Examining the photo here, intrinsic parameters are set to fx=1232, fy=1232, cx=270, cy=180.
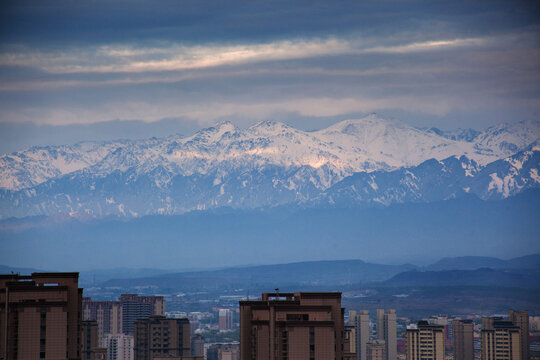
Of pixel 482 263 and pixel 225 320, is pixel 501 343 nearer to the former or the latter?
pixel 225 320

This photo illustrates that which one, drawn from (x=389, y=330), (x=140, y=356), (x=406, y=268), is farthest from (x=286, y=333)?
(x=406, y=268)

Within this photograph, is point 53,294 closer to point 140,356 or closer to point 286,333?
point 286,333

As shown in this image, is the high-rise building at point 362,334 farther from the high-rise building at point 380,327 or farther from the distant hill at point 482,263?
the distant hill at point 482,263

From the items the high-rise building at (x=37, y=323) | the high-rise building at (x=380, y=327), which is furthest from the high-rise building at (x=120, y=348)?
the high-rise building at (x=37, y=323)

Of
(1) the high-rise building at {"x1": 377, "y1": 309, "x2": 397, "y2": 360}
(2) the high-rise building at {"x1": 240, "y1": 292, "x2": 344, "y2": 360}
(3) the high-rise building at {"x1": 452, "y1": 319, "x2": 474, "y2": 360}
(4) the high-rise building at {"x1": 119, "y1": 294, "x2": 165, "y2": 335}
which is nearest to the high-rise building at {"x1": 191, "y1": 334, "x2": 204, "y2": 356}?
(4) the high-rise building at {"x1": 119, "y1": 294, "x2": 165, "y2": 335}

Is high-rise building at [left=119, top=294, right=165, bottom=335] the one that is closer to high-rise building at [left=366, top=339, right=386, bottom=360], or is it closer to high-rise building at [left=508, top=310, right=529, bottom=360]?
high-rise building at [left=366, top=339, right=386, bottom=360]

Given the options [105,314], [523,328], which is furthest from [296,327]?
[105,314]
